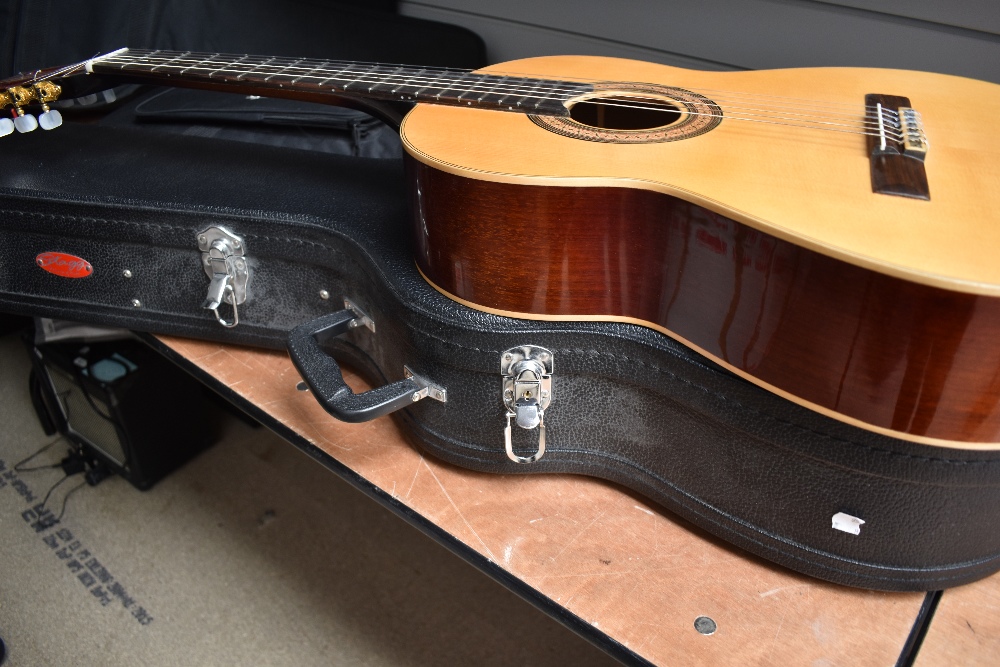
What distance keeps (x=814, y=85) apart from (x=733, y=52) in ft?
1.26

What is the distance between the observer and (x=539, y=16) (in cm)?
140

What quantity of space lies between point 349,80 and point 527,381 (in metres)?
0.42

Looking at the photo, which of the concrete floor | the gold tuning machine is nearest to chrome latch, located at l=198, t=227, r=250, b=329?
the gold tuning machine

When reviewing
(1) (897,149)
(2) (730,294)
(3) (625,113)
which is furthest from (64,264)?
(1) (897,149)

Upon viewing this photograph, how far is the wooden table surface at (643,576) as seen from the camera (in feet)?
2.22

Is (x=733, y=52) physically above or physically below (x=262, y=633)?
above

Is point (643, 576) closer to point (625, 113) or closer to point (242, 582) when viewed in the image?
point (625, 113)

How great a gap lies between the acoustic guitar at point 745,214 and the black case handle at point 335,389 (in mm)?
128

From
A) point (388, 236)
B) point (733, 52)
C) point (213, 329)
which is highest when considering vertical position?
point (733, 52)

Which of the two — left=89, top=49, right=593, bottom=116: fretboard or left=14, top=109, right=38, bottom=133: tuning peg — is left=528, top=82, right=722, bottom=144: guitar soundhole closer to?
left=89, top=49, right=593, bottom=116: fretboard

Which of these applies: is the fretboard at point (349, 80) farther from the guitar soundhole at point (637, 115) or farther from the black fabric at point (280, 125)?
the black fabric at point (280, 125)

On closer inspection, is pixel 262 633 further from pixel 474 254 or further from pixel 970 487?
pixel 970 487

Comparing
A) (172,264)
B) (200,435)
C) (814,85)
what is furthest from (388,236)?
(200,435)

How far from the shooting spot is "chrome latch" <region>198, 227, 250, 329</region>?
36.2 inches
